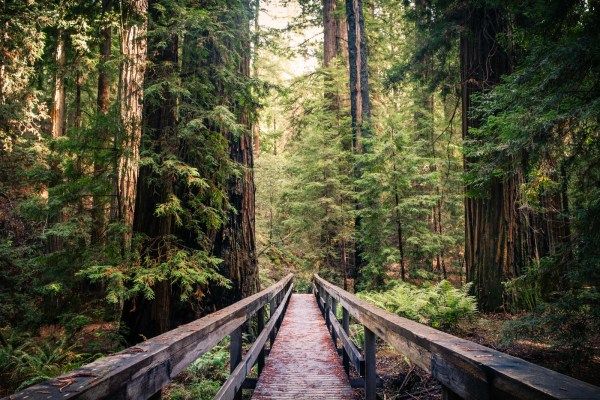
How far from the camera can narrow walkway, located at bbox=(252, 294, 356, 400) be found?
4125mm

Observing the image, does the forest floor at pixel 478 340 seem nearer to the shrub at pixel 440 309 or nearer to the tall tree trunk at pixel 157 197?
the shrub at pixel 440 309

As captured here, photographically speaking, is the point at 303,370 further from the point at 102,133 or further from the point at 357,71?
the point at 357,71

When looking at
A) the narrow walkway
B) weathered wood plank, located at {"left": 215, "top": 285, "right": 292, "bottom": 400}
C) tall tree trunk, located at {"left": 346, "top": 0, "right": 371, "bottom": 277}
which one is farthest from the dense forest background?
tall tree trunk, located at {"left": 346, "top": 0, "right": 371, "bottom": 277}

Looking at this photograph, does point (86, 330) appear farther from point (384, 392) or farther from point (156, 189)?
point (384, 392)

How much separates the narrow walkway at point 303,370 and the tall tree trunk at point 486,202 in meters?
3.80

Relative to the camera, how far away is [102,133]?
5934 millimetres

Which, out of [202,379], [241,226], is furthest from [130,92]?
[202,379]

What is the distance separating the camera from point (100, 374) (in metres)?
1.39

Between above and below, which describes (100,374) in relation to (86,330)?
above

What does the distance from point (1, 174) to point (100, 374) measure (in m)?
13.2

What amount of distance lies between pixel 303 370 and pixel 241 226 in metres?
3.16

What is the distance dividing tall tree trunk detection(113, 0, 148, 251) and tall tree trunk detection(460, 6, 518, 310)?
21.0ft

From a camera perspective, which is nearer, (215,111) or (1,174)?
(215,111)

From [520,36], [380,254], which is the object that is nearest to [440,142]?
[380,254]
